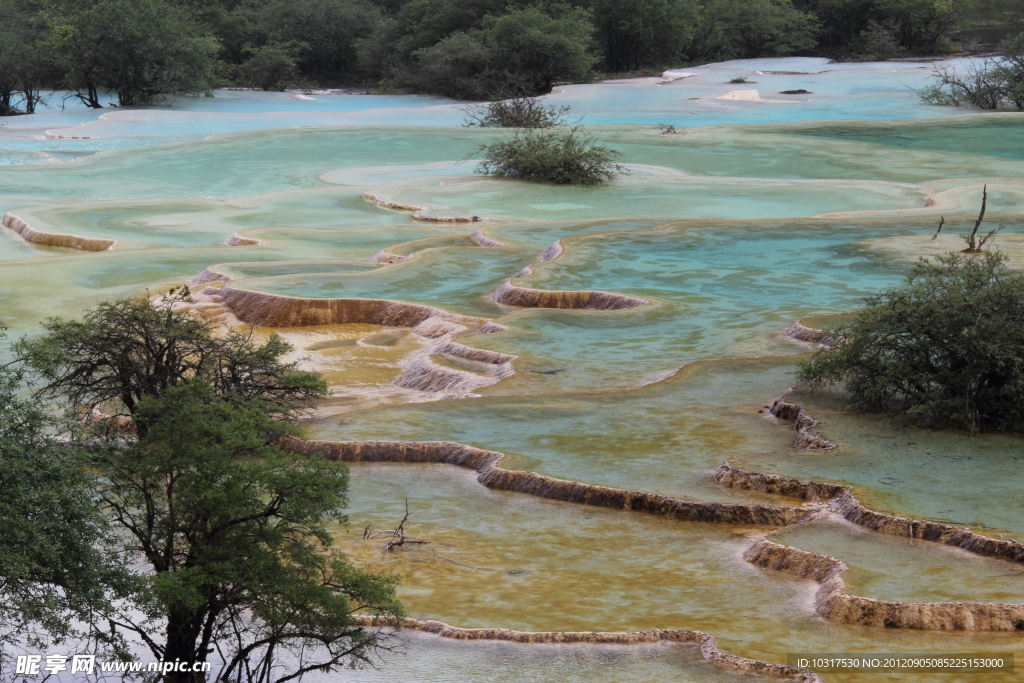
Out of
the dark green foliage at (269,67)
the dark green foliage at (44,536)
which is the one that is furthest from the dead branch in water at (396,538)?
the dark green foliage at (269,67)

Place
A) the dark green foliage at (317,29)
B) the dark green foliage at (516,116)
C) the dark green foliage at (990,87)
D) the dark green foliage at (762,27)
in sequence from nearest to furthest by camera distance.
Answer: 1. the dark green foliage at (516,116)
2. the dark green foliage at (990,87)
3. the dark green foliage at (317,29)
4. the dark green foliage at (762,27)

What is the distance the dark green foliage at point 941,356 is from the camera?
29.6 feet

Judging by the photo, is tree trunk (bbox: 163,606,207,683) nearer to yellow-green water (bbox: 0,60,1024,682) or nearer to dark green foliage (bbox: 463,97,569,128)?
yellow-green water (bbox: 0,60,1024,682)

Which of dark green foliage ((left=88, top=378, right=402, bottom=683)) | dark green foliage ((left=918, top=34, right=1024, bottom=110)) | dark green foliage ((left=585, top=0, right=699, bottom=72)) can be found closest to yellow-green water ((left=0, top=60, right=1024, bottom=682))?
dark green foliage ((left=88, top=378, right=402, bottom=683))

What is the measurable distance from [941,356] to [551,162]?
43.9ft

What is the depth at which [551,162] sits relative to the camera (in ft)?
73.2

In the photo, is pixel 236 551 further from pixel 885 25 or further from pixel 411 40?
pixel 885 25

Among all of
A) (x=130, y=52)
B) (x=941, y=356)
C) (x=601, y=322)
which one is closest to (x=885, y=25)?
(x=130, y=52)

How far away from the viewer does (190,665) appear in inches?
236

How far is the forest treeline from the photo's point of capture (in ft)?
112

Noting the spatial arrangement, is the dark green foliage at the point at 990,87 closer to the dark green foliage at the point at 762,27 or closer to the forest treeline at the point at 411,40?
the forest treeline at the point at 411,40

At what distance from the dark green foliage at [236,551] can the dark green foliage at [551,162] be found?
16224 millimetres

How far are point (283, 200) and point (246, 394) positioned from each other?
11485 millimetres

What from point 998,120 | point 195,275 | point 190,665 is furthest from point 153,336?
point 998,120
